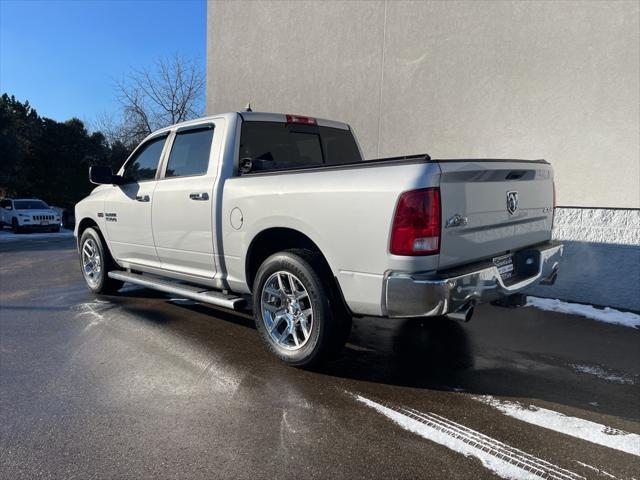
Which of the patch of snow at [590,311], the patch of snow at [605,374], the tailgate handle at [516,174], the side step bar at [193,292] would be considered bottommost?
the patch of snow at [590,311]

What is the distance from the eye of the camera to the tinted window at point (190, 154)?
4.42 meters

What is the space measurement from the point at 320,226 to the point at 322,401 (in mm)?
1179

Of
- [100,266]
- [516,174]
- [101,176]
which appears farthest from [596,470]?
[100,266]

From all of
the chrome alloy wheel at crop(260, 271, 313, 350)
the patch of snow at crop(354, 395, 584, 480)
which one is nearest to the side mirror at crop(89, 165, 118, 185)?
the chrome alloy wheel at crop(260, 271, 313, 350)

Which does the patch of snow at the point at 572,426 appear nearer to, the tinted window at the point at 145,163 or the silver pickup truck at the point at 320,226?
the silver pickup truck at the point at 320,226

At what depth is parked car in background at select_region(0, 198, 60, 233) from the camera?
19.7m

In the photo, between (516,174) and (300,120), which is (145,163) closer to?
(300,120)

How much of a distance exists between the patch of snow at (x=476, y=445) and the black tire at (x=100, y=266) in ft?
13.8

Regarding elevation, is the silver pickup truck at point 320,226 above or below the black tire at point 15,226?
above

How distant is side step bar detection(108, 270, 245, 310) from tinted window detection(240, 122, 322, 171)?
3.85 feet

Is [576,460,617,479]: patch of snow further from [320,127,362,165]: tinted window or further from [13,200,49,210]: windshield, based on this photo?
[13,200,49,210]: windshield

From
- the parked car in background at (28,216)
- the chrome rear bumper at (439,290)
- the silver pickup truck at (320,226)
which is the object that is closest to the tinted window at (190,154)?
the silver pickup truck at (320,226)

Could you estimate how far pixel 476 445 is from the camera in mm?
2584

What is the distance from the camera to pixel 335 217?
10.4ft
